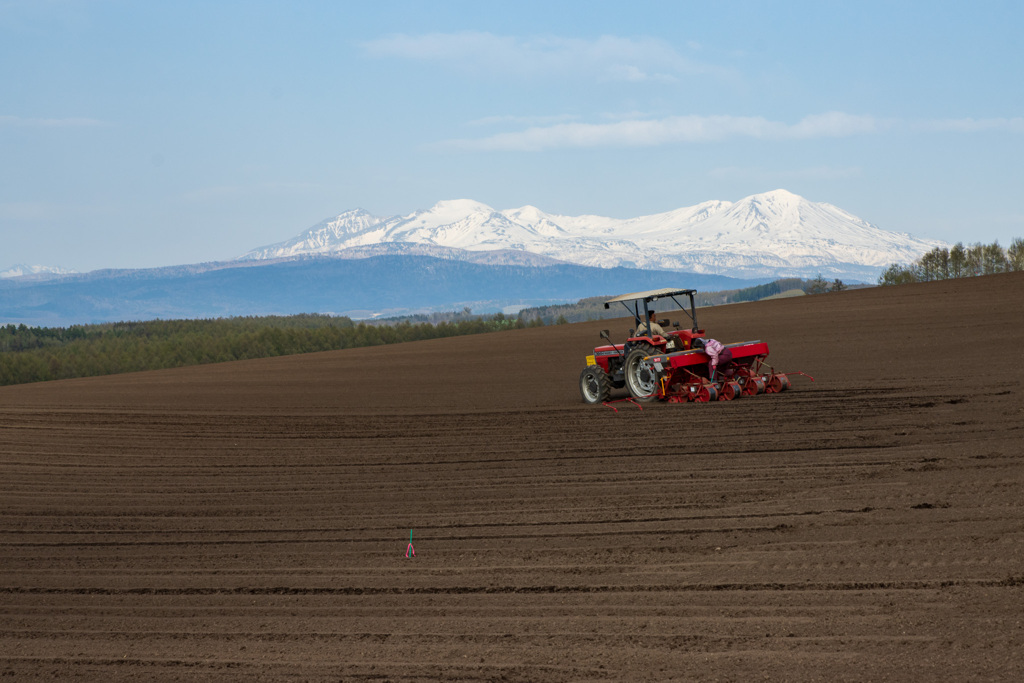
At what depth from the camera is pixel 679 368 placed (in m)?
15.1

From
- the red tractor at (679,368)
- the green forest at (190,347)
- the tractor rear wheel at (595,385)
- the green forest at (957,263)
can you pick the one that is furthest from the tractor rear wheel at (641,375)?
the green forest at (957,263)

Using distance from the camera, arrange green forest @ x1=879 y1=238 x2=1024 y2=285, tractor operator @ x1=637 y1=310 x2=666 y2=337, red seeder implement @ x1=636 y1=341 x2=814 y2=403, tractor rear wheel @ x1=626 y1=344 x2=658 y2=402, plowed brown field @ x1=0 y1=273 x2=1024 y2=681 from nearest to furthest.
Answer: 1. plowed brown field @ x1=0 y1=273 x2=1024 y2=681
2. red seeder implement @ x1=636 y1=341 x2=814 y2=403
3. tractor operator @ x1=637 y1=310 x2=666 y2=337
4. tractor rear wheel @ x1=626 y1=344 x2=658 y2=402
5. green forest @ x1=879 y1=238 x2=1024 y2=285

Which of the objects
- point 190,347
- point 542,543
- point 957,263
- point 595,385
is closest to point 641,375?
point 595,385

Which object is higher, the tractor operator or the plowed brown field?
the tractor operator

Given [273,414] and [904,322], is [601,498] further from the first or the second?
[904,322]

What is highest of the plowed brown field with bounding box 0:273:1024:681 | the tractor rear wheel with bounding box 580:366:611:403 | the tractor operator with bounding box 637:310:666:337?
the tractor operator with bounding box 637:310:666:337

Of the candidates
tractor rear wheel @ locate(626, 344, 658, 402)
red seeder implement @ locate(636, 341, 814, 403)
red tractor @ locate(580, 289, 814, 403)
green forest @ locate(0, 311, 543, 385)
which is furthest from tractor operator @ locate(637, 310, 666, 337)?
green forest @ locate(0, 311, 543, 385)

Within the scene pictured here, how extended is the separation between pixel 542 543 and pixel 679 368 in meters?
8.27

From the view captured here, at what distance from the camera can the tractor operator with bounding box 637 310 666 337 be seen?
50.1 feet

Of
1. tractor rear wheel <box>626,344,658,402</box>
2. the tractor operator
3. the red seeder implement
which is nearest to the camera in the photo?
the red seeder implement

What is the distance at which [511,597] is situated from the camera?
20.0ft

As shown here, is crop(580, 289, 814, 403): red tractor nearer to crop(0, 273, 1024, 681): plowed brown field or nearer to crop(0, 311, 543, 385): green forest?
crop(0, 273, 1024, 681): plowed brown field

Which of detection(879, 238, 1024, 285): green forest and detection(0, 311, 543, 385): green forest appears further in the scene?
detection(879, 238, 1024, 285): green forest

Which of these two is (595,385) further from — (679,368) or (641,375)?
(679,368)
